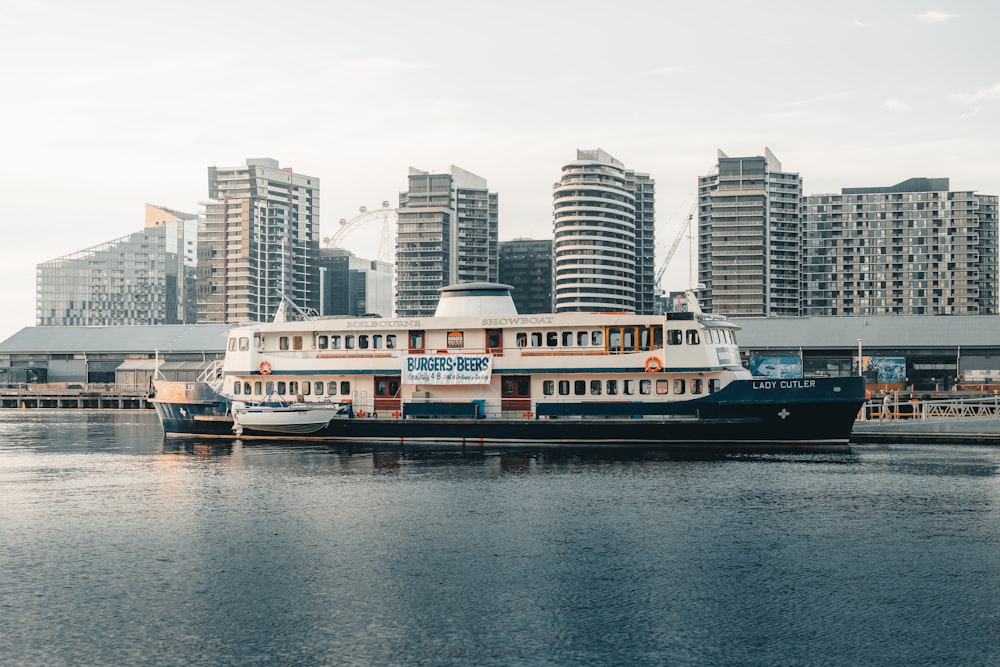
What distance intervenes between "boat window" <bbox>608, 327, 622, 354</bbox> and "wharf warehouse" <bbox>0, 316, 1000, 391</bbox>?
42878 millimetres

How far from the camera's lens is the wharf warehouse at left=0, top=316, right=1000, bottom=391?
3652 inches

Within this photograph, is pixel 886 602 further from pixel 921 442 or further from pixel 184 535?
pixel 921 442

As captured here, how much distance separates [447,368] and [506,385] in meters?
3.09

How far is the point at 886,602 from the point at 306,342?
37.0 m

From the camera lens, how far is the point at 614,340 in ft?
154

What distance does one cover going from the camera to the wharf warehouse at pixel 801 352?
92.8 m

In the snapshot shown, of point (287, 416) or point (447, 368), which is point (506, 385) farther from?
point (287, 416)

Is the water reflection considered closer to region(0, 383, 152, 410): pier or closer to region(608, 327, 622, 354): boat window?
region(608, 327, 622, 354): boat window

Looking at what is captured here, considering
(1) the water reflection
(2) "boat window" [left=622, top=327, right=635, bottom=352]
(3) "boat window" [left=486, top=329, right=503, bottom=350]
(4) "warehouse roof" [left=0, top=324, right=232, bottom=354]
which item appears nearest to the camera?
(1) the water reflection

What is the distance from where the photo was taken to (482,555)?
23.6 m

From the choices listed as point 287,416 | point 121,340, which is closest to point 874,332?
point 287,416

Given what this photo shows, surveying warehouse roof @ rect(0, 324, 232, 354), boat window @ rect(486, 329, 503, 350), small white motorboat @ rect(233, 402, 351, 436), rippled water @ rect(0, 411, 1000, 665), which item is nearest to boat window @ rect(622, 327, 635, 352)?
boat window @ rect(486, 329, 503, 350)

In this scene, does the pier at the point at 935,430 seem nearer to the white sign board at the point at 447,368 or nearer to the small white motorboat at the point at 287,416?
the white sign board at the point at 447,368

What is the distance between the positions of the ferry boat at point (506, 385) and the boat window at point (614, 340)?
0.07 metres
